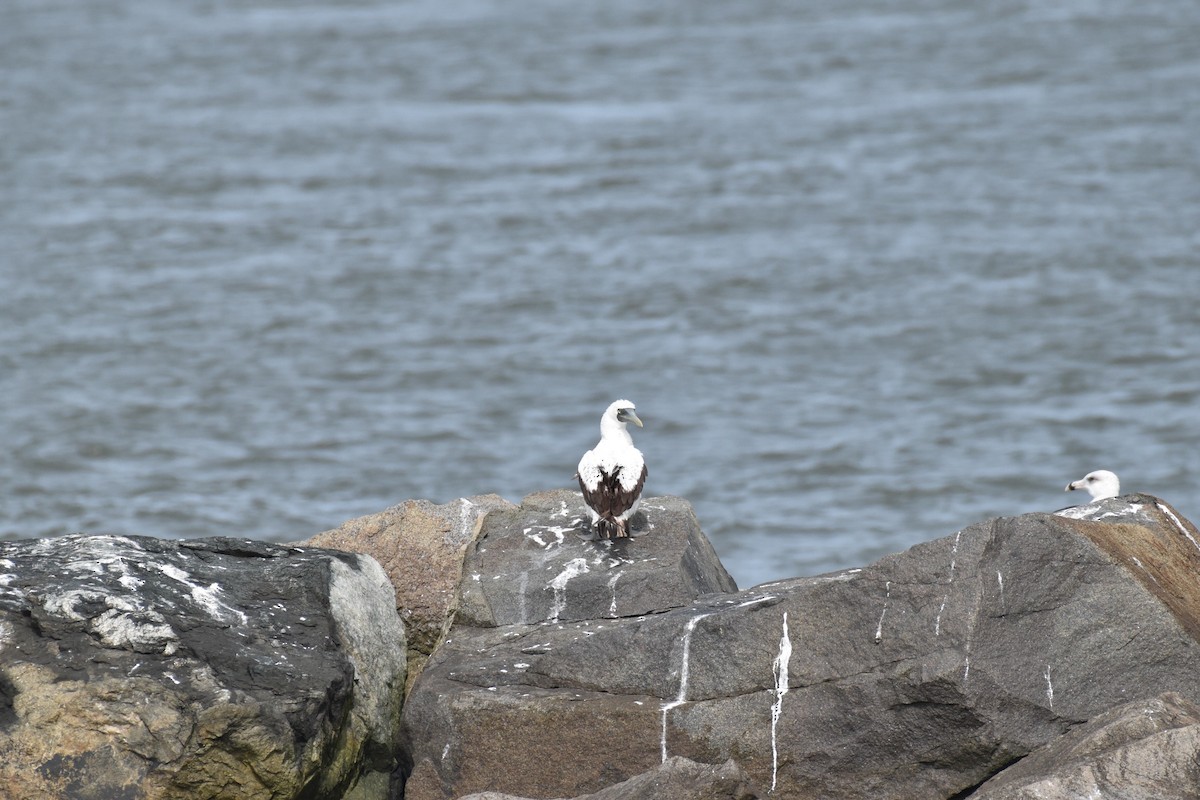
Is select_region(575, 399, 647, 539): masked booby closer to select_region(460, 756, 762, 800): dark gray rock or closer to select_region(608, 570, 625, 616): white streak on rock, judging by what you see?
select_region(608, 570, 625, 616): white streak on rock

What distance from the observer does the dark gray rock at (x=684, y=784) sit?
23.6 ft

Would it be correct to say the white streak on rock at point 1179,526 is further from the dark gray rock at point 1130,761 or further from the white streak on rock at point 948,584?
the dark gray rock at point 1130,761

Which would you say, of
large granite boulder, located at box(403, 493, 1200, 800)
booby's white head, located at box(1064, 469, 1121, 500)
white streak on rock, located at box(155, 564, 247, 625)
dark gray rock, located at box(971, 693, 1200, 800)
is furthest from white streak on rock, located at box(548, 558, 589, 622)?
booby's white head, located at box(1064, 469, 1121, 500)

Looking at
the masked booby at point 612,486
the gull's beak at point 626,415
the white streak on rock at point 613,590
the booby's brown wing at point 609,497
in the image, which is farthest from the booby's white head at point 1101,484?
the white streak on rock at point 613,590

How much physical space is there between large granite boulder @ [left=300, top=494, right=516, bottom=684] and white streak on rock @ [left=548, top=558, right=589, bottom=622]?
1.82ft

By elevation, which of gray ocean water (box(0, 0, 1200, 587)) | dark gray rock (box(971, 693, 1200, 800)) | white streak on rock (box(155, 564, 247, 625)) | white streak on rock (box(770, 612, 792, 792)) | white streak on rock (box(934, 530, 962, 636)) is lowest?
gray ocean water (box(0, 0, 1200, 587))

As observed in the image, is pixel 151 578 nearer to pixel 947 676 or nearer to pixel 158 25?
pixel 947 676

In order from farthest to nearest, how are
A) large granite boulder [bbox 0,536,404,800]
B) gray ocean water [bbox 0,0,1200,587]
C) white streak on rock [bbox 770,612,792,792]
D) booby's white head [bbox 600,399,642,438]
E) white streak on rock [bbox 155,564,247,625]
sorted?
gray ocean water [bbox 0,0,1200,587], booby's white head [bbox 600,399,642,438], white streak on rock [bbox 155,564,247,625], white streak on rock [bbox 770,612,792,792], large granite boulder [bbox 0,536,404,800]

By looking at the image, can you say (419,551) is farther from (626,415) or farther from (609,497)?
(626,415)

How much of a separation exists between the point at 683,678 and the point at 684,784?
1.13 metres

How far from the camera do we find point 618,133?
33625mm

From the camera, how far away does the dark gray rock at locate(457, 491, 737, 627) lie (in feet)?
29.8

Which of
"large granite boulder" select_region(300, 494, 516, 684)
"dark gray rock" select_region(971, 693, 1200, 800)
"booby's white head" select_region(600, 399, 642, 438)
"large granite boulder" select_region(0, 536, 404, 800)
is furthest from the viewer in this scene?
"booby's white head" select_region(600, 399, 642, 438)

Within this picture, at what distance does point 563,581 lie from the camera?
9234 mm
